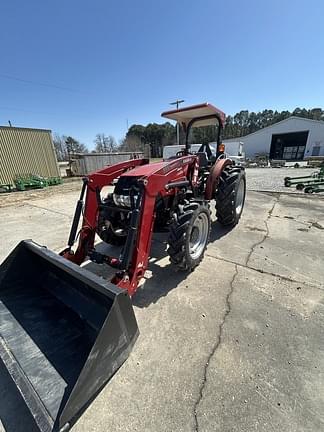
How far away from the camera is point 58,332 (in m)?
1.76

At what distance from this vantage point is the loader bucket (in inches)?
49.9

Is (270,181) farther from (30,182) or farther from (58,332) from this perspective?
(30,182)

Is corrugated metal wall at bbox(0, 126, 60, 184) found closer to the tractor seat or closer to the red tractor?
the red tractor

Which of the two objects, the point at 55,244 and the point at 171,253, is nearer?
the point at 171,253

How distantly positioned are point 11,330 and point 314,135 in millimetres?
40574

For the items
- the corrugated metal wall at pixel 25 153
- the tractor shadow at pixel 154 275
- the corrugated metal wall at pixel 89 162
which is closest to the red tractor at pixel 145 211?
the tractor shadow at pixel 154 275

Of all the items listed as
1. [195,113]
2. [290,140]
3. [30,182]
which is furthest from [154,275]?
[290,140]

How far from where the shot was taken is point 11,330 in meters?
1.73

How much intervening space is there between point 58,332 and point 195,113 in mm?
4243

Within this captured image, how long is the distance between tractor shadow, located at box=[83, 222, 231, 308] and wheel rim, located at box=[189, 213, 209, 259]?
0.35 meters

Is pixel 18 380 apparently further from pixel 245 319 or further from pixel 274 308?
pixel 274 308

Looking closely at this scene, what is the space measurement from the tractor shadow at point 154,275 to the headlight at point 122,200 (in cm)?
95

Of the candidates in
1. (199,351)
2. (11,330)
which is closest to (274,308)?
(199,351)

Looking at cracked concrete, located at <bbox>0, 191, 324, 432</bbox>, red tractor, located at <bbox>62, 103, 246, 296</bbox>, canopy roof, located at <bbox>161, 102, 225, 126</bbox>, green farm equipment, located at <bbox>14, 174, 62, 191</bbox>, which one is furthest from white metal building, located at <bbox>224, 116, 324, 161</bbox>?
cracked concrete, located at <bbox>0, 191, 324, 432</bbox>
